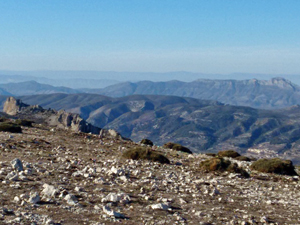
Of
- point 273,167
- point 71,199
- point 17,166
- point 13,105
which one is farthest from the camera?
point 13,105

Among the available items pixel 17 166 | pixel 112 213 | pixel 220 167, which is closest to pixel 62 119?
pixel 220 167

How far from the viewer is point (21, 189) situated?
13008mm

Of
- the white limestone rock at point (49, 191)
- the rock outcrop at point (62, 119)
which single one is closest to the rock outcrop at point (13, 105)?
the rock outcrop at point (62, 119)

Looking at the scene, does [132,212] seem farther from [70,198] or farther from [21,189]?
[21,189]

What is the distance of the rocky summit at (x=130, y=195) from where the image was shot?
36.7ft

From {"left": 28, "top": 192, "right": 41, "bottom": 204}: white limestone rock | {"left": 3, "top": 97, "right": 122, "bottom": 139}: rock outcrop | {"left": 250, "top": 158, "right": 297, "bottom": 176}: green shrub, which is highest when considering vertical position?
{"left": 28, "top": 192, "right": 41, "bottom": 204}: white limestone rock

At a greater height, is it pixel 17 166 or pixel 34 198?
pixel 34 198

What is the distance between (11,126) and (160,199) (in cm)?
2405

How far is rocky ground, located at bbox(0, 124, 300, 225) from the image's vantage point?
11148 mm

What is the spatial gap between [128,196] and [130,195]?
635 millimetres

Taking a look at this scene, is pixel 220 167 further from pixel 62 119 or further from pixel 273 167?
pixel 62 119

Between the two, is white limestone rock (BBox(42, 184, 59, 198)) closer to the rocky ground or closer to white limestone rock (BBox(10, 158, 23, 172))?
the rocky ground

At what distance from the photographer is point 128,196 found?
43.1ft

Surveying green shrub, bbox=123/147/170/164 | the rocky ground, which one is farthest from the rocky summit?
green shrub, bbox=123/147/170/164
